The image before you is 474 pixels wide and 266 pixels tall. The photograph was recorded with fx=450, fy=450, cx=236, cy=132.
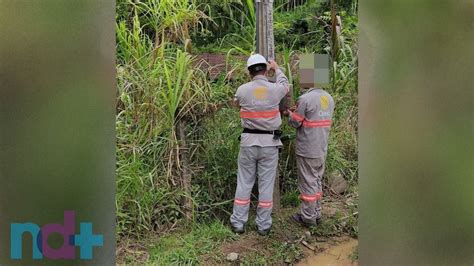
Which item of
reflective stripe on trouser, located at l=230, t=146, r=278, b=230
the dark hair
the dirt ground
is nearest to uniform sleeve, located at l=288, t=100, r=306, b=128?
reflective stripe on trouser, located at l=230, t=146, r=278, b=230

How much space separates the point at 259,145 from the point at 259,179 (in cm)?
34

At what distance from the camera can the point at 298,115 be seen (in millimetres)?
4266

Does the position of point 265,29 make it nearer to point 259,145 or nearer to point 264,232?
point 259,145

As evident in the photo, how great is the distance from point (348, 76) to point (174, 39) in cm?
221

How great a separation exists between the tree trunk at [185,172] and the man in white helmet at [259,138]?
0.44 metres

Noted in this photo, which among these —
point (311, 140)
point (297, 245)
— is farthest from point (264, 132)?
point (297, 245)

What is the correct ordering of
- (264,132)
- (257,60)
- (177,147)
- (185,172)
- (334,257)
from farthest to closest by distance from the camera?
1. (185,172)
2. (177,147)
3. (334,257)
4. (264,132)
5. (257,60)

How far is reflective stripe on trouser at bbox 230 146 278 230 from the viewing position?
13.6 feet

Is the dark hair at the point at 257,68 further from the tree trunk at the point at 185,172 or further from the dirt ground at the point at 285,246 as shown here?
the dirt ground at the point at 285,246

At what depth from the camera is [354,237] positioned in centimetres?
456
